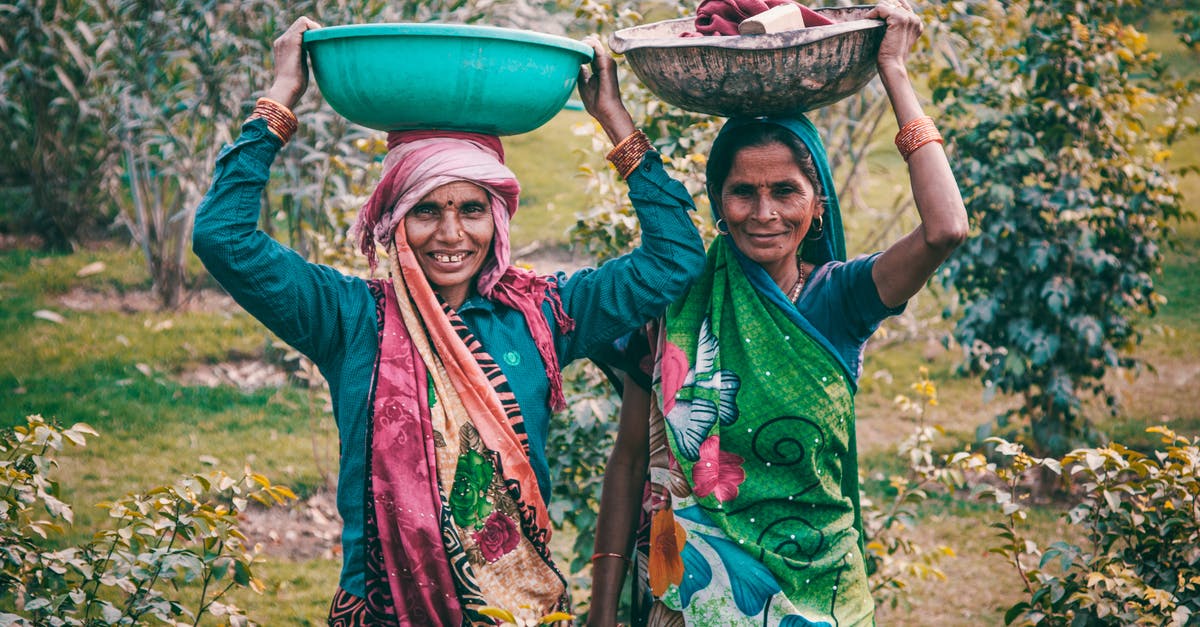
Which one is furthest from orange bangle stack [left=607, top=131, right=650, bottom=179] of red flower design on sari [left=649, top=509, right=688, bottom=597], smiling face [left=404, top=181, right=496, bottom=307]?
red flower design on sari [left=649, top=509, right=688, bottom=597]

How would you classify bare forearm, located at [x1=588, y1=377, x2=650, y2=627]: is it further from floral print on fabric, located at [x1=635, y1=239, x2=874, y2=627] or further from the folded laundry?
the folded laundry

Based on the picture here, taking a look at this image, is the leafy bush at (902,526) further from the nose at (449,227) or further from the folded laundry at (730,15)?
the nose at (449,227)

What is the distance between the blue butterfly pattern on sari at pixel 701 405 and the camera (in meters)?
2.54

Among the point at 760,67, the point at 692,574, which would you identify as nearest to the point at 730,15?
the point at 760,67

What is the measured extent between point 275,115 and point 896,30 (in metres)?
1.43

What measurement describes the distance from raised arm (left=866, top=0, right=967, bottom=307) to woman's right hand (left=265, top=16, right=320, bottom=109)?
133 cm

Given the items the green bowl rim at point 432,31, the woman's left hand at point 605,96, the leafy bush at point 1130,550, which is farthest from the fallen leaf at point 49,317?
the leafy bush at point 1130,550

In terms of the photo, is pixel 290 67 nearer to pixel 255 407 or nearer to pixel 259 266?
pixel 259 266

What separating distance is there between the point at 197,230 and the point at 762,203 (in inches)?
50.7

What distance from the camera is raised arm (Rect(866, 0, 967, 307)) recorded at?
2.36 meters

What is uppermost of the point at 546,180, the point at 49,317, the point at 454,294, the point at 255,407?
the point at 454,294

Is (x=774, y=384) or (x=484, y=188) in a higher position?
(x=484, y=188)

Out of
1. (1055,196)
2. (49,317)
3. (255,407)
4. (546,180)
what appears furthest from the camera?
(546,180)

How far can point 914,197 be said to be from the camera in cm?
242
